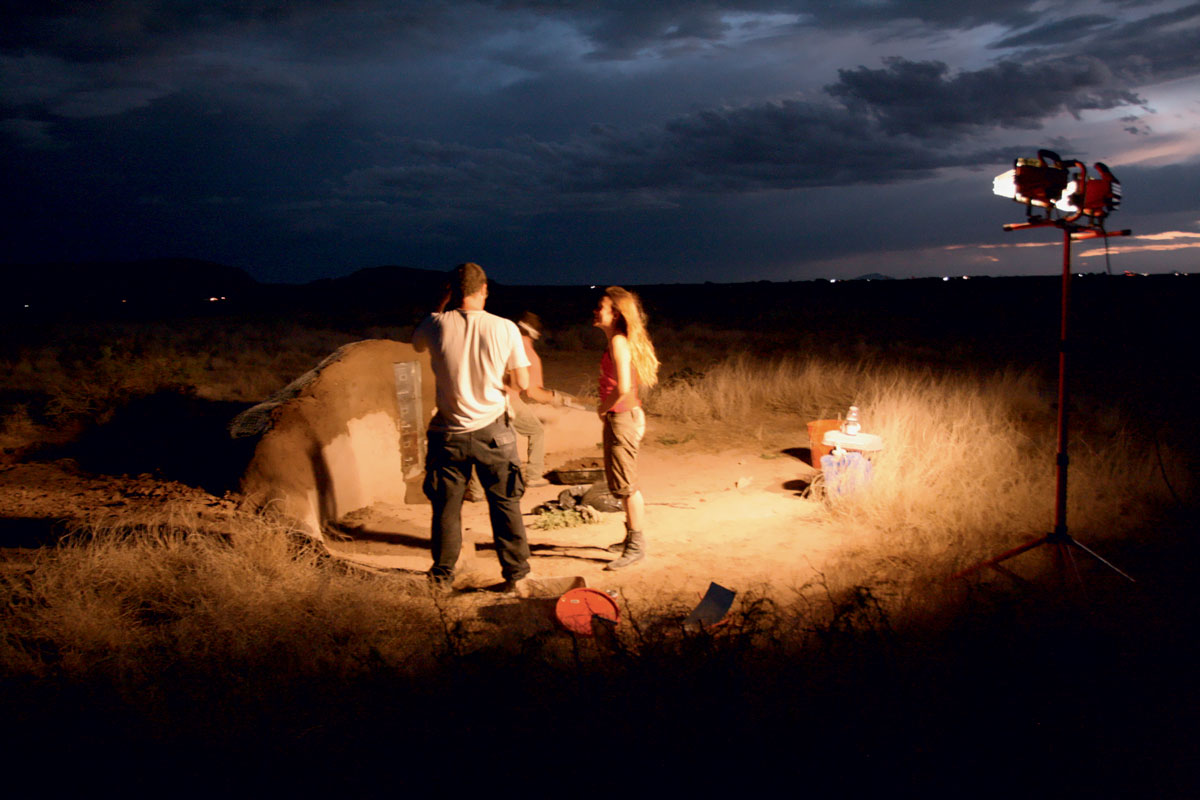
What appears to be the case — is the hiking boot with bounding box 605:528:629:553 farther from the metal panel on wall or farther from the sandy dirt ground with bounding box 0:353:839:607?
the metal panel on wall

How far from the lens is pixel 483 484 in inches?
163

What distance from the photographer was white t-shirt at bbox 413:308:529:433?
13.0 ft

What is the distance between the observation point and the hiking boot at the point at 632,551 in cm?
491

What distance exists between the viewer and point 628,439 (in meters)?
4.73

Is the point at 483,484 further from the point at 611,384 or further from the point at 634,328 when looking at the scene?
the point at 634,328

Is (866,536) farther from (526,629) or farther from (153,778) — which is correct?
(153,778)

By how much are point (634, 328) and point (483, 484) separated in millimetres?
1466

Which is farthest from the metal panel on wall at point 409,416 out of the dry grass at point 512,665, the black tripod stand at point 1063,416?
the black tripod stand at point 1063,416

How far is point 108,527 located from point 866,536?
5.38 metres

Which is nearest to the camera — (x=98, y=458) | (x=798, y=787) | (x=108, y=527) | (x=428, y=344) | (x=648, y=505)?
(x=798, y=787)

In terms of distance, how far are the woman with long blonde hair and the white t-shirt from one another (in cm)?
81

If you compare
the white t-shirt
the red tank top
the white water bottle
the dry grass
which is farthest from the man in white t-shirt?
the white water bottle

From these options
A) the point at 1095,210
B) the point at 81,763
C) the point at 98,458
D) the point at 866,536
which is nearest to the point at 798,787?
the point at 81,763

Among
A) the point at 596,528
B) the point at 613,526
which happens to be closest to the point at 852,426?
the point at 613,526
